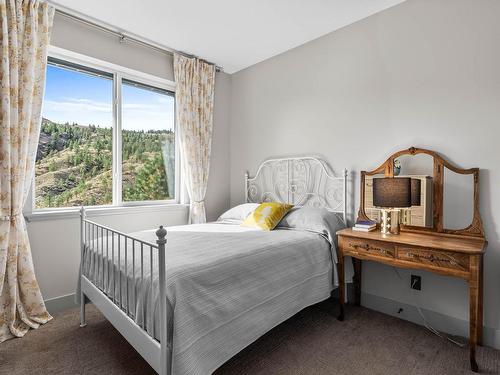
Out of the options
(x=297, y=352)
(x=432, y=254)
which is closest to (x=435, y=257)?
(x=432, y=254)

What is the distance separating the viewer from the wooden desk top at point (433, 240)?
1743mm

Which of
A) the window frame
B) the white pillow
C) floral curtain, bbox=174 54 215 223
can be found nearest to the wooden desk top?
the white pillow

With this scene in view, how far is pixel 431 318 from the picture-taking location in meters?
2.23

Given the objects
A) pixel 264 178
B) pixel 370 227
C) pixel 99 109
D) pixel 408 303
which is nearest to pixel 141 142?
pixel 99 109

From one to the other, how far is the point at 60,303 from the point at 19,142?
144cm

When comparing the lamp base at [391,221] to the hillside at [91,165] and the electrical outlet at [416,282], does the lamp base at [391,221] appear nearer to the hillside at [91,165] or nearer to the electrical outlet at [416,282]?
the electrical outlet at [416,282]

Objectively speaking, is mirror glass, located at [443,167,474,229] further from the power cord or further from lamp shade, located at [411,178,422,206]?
the power cord

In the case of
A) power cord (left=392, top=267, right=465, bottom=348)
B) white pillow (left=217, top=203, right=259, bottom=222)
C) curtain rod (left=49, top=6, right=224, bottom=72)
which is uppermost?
curtain rod (left=49, top=6, right=224, bottom=72)

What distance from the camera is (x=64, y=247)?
260 cm

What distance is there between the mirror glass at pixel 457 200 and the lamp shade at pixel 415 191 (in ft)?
0.73

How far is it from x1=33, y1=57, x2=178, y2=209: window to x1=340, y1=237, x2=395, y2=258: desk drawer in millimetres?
2191

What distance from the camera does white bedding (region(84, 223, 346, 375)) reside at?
1.38 metres

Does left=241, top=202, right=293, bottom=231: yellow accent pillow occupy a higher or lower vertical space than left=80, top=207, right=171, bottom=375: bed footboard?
higher

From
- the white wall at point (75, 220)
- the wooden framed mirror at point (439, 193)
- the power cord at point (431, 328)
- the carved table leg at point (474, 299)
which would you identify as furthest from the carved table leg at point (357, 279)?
the white wall at point (75, 220)
